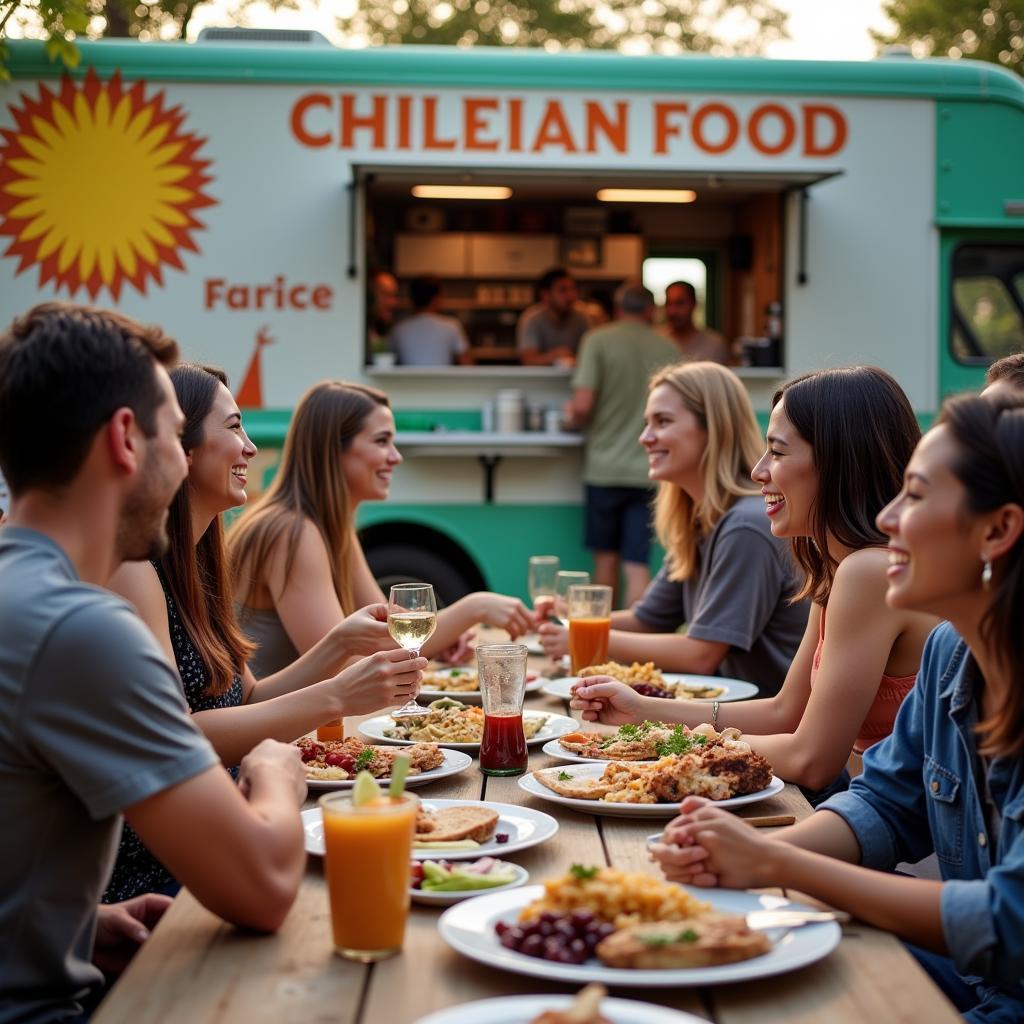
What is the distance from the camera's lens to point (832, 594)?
2.54 metres

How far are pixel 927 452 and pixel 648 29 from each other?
2086 centimetres

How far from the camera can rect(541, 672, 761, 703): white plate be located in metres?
3.21

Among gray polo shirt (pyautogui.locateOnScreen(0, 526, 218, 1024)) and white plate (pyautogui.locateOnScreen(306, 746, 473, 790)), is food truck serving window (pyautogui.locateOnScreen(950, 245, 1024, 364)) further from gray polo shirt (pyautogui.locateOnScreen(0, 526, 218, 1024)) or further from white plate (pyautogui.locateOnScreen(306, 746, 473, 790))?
gray polo shirt (pyautogui.locateOnScreen(0, 526, 218, 1024))

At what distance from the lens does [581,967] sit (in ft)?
4.83

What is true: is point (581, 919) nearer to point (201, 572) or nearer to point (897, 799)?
point (897, 799)

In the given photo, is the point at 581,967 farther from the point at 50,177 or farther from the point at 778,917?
the point at 50,177

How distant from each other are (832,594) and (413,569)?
435 cm

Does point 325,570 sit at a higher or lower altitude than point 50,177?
lower

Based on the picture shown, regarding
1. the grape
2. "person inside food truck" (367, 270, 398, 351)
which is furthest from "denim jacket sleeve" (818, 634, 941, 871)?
"person inside food truck" (367, 270, 398, 351)

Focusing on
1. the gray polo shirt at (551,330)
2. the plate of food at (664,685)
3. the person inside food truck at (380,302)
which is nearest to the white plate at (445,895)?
the plate of food at (664,685)

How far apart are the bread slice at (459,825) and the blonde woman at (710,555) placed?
5.36ft

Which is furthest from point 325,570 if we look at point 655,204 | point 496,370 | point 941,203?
point 655,204

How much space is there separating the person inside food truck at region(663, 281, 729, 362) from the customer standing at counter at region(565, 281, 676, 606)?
822 millimetres

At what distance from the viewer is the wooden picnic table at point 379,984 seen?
1.43 m
